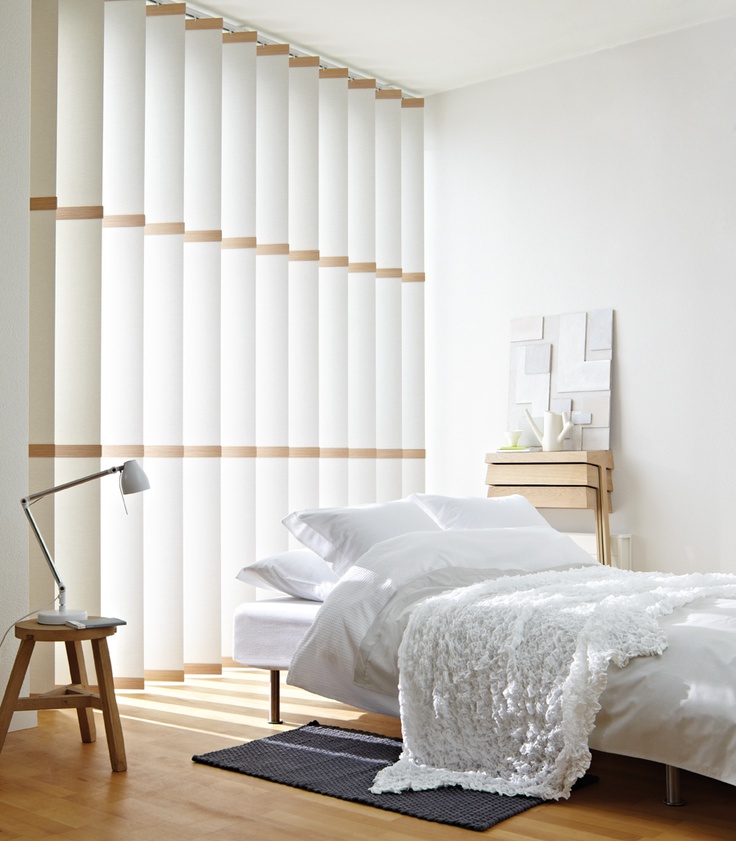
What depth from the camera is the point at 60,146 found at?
4.14m

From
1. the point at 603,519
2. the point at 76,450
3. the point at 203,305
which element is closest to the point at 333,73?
the point at 203,305

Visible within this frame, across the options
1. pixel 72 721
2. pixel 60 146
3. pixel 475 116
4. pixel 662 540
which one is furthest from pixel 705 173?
pixel 72 721

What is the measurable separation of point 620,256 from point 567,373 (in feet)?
2.23

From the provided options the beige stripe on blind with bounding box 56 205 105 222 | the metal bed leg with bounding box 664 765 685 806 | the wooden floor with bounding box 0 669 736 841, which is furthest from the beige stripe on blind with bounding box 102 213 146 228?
the metal bed leg with bounding box 664 765 685 806

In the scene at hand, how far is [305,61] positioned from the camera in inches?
204

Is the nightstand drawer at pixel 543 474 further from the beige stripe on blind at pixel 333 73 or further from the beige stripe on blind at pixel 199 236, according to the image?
the beige stripe on blind at pixel 333 73

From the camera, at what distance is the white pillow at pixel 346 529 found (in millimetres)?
3578

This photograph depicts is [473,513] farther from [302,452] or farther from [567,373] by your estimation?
[567,373]

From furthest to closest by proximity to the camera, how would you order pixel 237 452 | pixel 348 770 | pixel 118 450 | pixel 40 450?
pixel 237 452
pixel 118 450
pixel 40 450
pixel 348 770

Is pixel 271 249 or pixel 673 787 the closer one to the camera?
pixel 673 787

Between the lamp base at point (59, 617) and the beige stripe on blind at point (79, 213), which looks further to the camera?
the beige stripe on blind at point (79, 213)

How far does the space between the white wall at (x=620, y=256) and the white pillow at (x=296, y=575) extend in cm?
208

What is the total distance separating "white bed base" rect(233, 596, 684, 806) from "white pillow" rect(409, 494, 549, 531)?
699 mm

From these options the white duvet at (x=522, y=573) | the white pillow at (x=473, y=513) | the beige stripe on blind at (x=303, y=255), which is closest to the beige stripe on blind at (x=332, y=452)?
the beige stripe on blind at (x=303, y=255)
